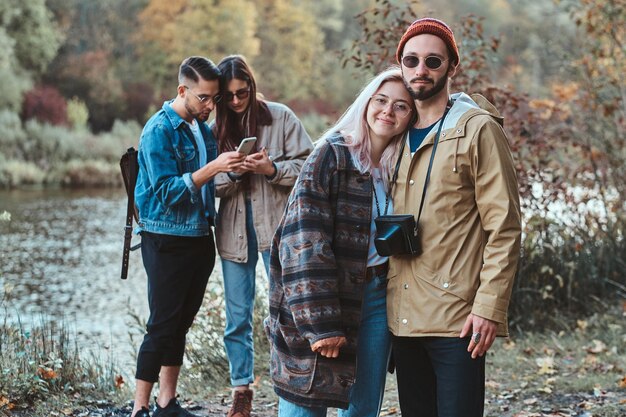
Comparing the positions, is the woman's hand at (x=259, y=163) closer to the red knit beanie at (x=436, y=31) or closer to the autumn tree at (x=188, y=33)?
the red knit beanie at (x=436, y=31)

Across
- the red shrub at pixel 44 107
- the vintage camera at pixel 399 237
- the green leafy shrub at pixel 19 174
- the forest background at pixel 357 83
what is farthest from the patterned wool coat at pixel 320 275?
the red shrub at pixel 44 107

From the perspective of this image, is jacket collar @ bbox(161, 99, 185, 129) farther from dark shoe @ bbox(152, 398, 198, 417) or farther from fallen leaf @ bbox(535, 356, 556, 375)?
fallen leaf @ bbox(535, 356, 556, 375)

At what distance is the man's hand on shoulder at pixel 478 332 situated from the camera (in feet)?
8.17

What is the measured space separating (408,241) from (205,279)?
164 centimetres

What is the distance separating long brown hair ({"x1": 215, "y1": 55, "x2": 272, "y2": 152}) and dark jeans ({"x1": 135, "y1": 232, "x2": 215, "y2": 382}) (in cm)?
52

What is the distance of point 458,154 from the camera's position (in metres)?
→ 2.55

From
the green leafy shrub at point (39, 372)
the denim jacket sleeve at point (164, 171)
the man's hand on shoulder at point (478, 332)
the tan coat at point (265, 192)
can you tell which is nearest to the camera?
the man's hand on shoulder at point (478, 332)

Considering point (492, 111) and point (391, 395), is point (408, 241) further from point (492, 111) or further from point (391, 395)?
point (391, 395)

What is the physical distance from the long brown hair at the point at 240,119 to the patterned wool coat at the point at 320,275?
1.37 meters

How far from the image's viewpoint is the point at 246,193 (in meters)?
4.13

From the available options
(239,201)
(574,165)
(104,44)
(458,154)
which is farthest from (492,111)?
(104,44)

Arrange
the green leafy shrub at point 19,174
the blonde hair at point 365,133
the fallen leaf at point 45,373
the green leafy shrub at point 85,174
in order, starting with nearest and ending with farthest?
the blonde hair at point 365,133, the fallen leaf at point 45,373, the green leafy shrub at point 19,174, the green leafy shrub at point 85,174

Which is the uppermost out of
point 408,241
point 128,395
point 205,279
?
point 408,241

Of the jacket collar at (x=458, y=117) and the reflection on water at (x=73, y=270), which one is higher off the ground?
the jacket collar at (x=458, y=117)
